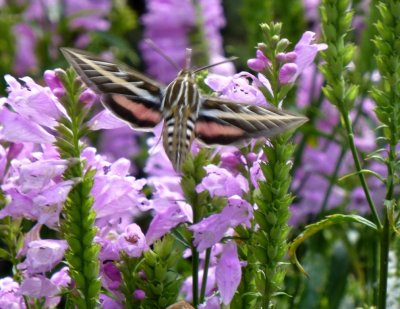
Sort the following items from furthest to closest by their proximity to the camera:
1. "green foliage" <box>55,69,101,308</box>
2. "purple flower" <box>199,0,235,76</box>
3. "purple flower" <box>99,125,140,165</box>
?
"purple flower" <box>99,125,140,165</box> → "purple flower" <box>199,0,235,76</box> → "green foliage" <box>55,69,101,308</box>

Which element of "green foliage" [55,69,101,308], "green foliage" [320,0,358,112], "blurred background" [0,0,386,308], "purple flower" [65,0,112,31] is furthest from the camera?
"purple flower" [65,0,112,31]

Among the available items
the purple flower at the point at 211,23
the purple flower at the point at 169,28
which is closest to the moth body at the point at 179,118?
the purple flower at the point at 211,23

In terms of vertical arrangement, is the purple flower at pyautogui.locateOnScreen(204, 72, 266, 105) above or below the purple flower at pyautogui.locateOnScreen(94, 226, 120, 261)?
above

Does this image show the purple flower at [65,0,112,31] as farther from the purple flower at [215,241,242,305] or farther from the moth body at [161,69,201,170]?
the purple flower at [215,241,242,305]

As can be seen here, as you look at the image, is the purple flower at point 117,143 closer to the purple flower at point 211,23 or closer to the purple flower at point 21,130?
the purple flower at point 211,23

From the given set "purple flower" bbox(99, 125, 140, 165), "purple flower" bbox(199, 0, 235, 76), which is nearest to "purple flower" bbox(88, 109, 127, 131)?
"purple flower" bbox(199, 0, 235, 76)

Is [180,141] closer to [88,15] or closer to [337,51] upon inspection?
[337,51]

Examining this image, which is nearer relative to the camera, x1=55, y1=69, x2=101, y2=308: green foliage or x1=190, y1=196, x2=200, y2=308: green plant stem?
x1=55, y1=69, x2=101, y2=308: green foliage

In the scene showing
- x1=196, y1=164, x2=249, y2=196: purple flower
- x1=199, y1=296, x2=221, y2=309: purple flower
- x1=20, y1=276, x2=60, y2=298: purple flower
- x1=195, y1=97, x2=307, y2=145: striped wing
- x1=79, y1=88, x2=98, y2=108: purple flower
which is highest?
x1=79, y1=88, x2=98, y2=108: purple flower
